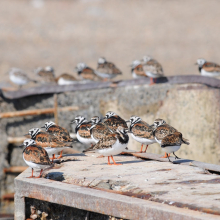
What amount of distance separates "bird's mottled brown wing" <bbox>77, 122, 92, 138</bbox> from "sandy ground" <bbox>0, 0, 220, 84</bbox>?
2087 centimetres

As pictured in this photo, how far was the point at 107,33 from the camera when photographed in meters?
49.9

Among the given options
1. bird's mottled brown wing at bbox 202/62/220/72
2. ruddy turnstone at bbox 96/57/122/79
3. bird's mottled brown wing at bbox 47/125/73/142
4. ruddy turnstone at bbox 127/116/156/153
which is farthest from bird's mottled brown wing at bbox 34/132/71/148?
bird's mottled brown wing at bbox 202/62/220/72

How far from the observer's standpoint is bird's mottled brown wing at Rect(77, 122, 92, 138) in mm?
11132

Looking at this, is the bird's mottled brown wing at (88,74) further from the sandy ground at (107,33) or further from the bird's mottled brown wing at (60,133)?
the sandy ground at (107,33)

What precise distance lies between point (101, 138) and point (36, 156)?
1.96m

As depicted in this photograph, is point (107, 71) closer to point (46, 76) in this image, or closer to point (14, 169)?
point (46, 76)

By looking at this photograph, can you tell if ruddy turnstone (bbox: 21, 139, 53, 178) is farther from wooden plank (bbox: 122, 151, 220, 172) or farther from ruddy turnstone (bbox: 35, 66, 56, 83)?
ruddy turnstone (bbox: 35, 66, 56, 83)

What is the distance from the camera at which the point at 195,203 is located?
6.30 m

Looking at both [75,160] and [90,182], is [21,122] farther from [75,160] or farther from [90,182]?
[90,182]

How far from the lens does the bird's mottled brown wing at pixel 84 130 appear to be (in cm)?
1113

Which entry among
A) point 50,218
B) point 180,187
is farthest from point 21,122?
point 180,187

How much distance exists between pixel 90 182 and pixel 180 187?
154 centimetres

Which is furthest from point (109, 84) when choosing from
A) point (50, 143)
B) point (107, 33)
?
point (107, 33)

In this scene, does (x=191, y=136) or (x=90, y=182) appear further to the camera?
(x=191, y=136)
